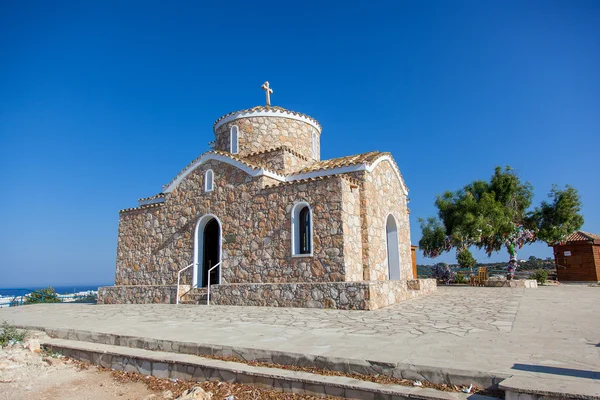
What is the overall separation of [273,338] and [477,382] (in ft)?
10.2

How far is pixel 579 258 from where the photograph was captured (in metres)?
24.4

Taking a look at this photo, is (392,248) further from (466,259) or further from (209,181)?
(466,259)

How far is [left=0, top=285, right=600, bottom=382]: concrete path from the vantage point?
4.36 m

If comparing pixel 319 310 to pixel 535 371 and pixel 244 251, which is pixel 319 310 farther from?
pixel 535 371

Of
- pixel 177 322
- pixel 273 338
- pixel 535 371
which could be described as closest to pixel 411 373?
pixel 535 371

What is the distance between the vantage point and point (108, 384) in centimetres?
555

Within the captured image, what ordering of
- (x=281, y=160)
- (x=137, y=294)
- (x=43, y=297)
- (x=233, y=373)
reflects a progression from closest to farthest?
(x=233, y=373), (x=137, y=294), (x=281, y=160), (x=43, y=297)

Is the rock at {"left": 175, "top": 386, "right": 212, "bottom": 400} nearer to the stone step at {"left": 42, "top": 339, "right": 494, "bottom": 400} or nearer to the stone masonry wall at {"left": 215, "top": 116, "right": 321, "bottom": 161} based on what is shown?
the stone step at {"left": 42, "top": 339, "right": 494, "bottom": 400}

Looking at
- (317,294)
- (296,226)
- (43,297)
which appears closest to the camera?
(317,294)

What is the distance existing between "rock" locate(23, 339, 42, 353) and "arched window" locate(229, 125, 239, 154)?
1101 cm

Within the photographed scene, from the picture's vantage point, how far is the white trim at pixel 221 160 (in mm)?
13701

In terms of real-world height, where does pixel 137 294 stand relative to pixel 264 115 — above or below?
below

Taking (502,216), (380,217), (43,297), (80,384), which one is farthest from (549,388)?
(43,297)

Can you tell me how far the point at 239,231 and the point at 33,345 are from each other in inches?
291
